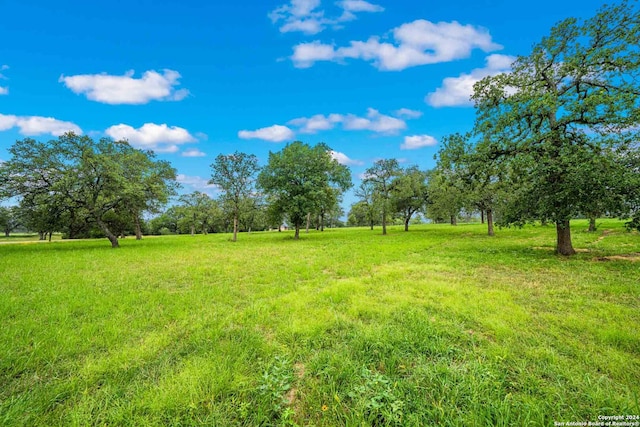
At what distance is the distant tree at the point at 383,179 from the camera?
101ft

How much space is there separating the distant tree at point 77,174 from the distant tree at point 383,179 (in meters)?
25.0

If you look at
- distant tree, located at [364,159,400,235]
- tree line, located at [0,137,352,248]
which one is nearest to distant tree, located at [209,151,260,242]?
tree line, located at [0,137,352,248]

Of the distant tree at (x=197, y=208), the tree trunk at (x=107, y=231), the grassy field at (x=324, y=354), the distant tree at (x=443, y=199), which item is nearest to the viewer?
the grassy field at (x=324, y=354)

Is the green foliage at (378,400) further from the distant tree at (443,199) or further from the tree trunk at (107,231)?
the tree trunk at (107,231)

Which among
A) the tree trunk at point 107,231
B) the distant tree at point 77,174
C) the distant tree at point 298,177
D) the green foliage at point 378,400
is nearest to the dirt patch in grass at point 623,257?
the green foliage at point 378,400

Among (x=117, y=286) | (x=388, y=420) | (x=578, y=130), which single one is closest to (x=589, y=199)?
(x=578, y=130)

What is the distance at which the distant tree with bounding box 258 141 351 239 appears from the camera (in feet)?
78.5

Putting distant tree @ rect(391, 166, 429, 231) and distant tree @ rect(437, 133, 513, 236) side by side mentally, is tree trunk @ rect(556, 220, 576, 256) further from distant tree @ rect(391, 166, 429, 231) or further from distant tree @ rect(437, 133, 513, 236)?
distant tree @ rect(391, 166, 429, 231)

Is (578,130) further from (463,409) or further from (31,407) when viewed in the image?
(31,407)

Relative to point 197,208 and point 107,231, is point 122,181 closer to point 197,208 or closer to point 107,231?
point 107,231

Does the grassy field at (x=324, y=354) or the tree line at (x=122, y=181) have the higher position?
the tree line at (x=122, y=181)

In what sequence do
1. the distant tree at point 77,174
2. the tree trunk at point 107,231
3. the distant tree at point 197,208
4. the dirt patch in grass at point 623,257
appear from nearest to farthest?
the dirt patch in grass at point 623,257
the distant tree at point 77,174
the tree trunk at point 107,231
the distant tree at point 197,208

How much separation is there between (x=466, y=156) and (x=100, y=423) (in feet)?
48.3

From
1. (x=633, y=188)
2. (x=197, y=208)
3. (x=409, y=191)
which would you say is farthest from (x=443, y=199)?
(x=197, y=208)
